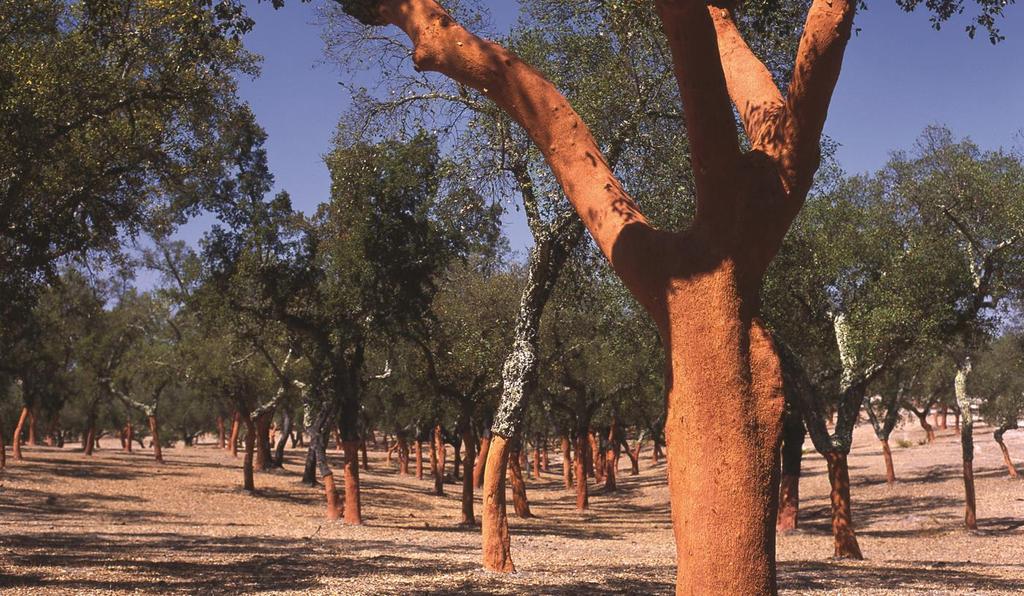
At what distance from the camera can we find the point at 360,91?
36.8 feet

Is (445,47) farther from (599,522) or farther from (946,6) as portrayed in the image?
(599,522)

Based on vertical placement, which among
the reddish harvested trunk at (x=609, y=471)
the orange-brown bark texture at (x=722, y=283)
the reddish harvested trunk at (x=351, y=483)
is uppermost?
the orange-brown bark texture at (x=722, y=283)

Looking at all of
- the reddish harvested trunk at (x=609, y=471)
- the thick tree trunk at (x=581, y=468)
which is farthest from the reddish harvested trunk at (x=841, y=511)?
the reddish harvested trunk at (x=609, y=471)

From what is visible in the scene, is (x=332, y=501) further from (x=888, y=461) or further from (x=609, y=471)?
(x=888, y=461)

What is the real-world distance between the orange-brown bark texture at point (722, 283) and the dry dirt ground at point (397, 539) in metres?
4.90

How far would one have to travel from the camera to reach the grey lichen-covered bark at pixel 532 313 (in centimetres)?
1129

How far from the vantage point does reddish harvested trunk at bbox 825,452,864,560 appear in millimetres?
14992

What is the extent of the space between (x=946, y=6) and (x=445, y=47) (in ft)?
15.8

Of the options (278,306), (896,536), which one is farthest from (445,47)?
(896,536)

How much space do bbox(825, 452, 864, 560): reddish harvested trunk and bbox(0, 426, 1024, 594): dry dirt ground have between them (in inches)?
16.4

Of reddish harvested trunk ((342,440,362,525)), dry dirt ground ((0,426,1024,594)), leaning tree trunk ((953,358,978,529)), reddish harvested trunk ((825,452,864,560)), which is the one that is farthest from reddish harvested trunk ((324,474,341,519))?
leaning tree trunk ((953,358,978,529))

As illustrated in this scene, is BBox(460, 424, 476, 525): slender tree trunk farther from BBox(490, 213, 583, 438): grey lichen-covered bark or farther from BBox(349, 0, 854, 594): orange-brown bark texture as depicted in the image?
BBox(349, 0, 854, 594): orange-brown bark texture

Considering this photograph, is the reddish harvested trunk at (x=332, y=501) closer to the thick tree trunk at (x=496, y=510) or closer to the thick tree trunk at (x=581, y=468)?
the thick tree trunk at (x=581, y=468)

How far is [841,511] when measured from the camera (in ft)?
49.2
